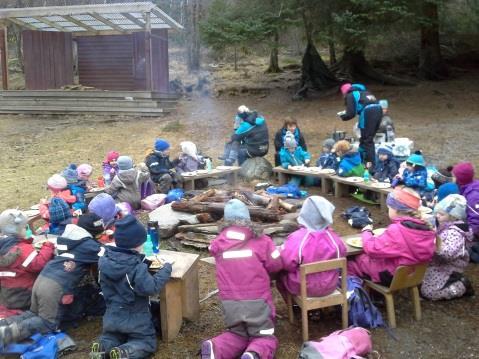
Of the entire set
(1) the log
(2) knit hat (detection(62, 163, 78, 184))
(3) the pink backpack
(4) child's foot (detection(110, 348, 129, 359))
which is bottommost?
(4) child's foot (detection(110, 348, 129, 359))

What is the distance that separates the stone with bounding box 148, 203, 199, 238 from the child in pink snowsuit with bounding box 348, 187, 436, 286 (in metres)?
2.83

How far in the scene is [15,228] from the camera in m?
4.38

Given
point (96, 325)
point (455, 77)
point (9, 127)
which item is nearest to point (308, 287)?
point (96, 325)

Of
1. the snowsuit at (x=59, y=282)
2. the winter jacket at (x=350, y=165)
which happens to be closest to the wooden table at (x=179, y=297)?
the snowsuit at (x=59, y=282)

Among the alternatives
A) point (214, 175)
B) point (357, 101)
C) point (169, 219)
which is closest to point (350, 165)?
point (357, 101)

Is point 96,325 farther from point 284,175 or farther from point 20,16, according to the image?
point 20,16

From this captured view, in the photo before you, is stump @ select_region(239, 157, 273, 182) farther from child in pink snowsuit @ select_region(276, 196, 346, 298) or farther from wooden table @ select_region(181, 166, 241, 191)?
child in pink snowsuit @ select_region(276, 196, 346, 298)

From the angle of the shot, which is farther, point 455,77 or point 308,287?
point 455,77

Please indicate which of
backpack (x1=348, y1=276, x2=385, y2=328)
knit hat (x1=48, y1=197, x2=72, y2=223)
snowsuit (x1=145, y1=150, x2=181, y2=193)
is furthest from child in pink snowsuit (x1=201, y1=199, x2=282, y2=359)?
snowsuit (x1=145, y1=150, x2=181, y2=193)

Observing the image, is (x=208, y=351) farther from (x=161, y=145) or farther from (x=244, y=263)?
(x=161, y=145)

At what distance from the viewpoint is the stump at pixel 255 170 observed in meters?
9.63

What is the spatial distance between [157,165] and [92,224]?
4.08 m

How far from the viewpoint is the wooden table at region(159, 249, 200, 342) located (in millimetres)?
4267

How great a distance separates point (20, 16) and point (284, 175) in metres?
13.1
